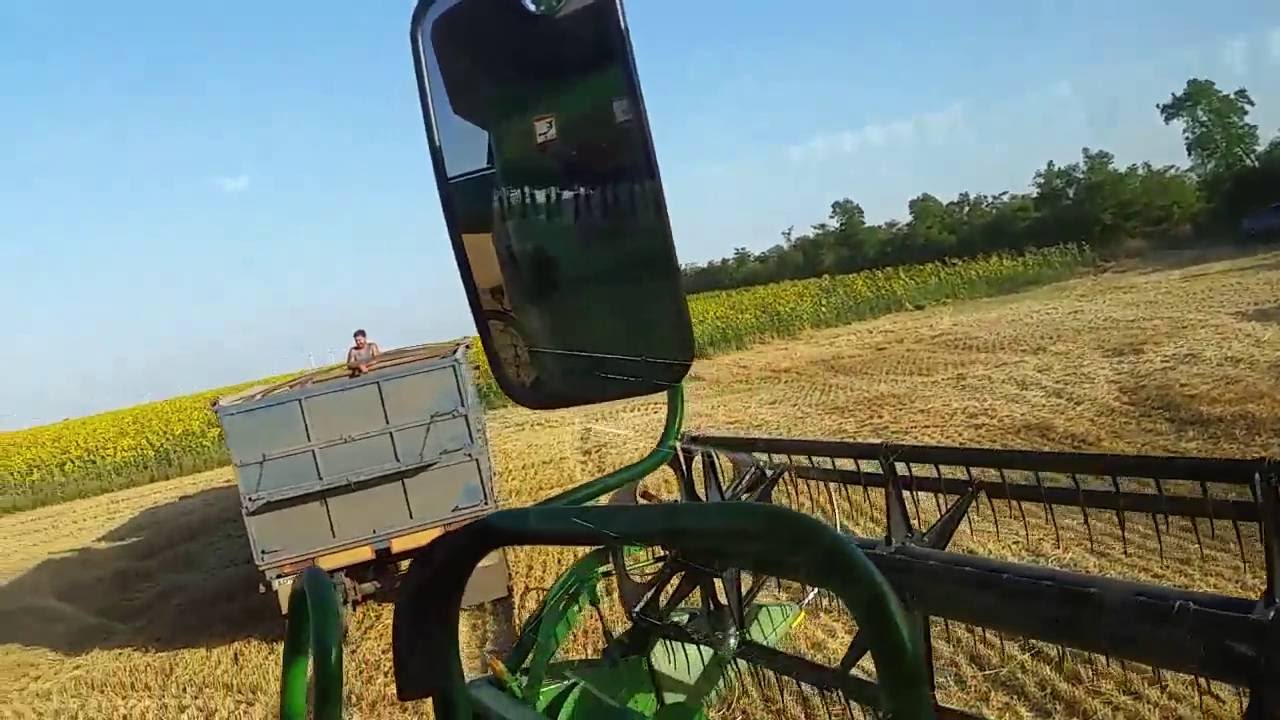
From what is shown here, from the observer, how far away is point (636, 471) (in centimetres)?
198

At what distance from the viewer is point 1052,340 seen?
17.9 m

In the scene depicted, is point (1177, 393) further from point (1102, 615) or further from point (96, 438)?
point (96, 438)

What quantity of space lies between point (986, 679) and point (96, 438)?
25487 millimetres

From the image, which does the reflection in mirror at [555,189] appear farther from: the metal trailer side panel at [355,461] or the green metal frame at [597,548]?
the metal trailer side panel at [355,461]

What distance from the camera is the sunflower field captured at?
22.9 metres

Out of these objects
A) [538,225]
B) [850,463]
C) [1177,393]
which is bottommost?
[1177,393]

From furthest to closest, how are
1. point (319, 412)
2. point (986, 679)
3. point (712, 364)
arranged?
point (712, 364)
point (319, 412)
point (986, 679)

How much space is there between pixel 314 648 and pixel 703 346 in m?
21.7

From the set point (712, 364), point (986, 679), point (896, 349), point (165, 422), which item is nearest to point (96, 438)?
point (165, 422)

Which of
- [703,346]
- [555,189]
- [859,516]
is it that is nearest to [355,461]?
[859,516]

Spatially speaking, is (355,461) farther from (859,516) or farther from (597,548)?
(597,548)

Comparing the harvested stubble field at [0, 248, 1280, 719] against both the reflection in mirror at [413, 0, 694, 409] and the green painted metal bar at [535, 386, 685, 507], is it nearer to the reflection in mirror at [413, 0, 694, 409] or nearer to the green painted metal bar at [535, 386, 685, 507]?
the green painted metal bar at [535, 386, 685, 507]

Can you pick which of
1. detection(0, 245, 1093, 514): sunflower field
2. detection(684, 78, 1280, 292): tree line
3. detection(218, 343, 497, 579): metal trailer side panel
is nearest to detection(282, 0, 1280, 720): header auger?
detection(218, 343, 497, 579): metal trailer side panel

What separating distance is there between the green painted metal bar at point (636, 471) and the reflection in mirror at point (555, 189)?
1.28 feet
